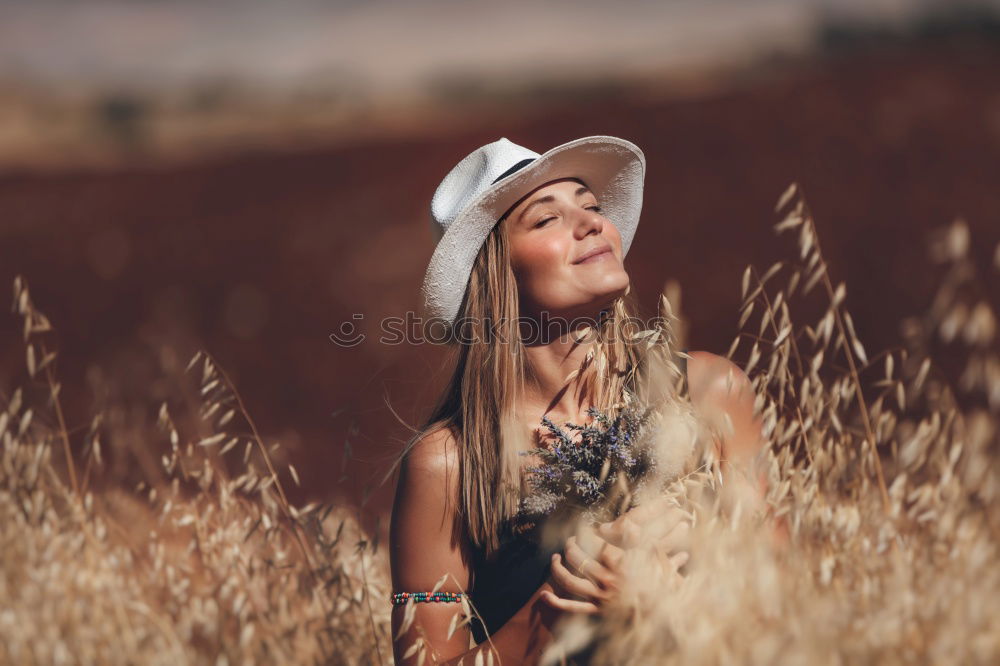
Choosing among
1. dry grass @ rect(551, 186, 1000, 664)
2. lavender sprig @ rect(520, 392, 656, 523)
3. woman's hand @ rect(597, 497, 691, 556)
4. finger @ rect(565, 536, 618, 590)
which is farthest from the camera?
lavender sprig @ rect(520, 392, 656, 523)

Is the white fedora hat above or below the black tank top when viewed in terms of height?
above

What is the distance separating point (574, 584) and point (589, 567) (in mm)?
71

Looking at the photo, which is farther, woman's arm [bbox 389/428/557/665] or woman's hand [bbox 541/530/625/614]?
woman's arm [bbox 389/428/557/665]

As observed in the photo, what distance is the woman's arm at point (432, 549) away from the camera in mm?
2203

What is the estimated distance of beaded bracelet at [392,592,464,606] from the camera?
225 cm

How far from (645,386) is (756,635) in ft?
3.19

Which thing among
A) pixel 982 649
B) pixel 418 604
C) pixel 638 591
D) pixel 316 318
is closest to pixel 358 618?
pixel 418 604

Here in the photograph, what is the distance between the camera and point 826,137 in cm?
1680

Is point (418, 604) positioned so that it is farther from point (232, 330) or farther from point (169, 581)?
point (232, 330)

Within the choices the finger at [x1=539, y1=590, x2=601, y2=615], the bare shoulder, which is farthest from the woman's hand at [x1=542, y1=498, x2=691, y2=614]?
the bare shoulder

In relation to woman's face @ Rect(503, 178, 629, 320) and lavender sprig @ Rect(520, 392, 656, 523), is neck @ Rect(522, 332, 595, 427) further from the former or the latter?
lavender sprig @ Rect(520, 392, 656, 523)

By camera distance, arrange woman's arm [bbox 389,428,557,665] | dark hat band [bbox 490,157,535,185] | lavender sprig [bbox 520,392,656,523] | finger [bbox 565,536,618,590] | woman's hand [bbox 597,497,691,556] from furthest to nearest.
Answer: dark hat band [bbox 490,157,535,185]
woman's arm [bbox 389,428,557,665]
lavender sprig [bbox 520,392,656,523]
finger [bbox 565,536,618,590]
woman's hand [bbox 597,497,691,556]

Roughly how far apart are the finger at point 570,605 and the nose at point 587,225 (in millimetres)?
827

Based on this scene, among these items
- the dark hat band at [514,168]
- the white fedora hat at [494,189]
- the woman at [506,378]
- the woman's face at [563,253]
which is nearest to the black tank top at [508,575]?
the woman at [506,378]
